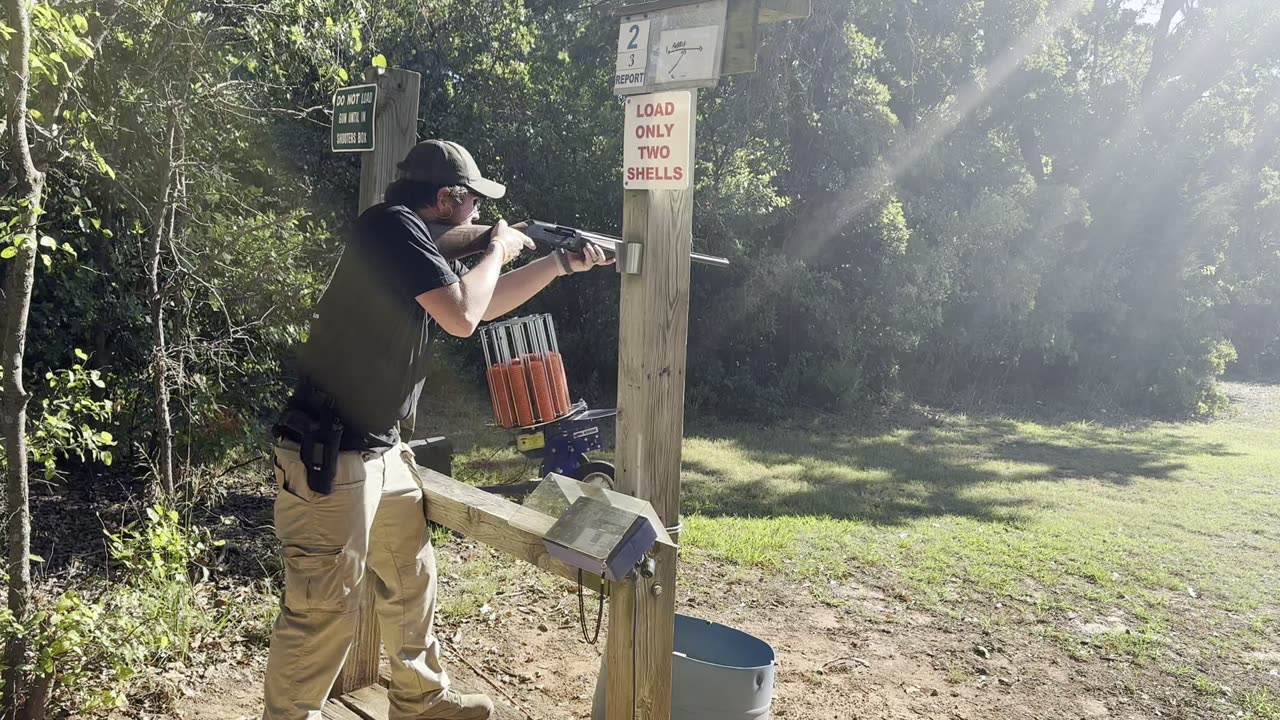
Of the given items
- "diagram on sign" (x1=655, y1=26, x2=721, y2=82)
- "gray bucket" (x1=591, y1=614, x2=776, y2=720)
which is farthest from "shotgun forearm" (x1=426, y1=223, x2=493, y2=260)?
"gray bucket" (x1=591, y1=614, x2=776, y2=720)

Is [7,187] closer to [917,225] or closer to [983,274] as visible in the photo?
[917,225]

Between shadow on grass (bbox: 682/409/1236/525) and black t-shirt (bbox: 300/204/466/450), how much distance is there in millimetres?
5521

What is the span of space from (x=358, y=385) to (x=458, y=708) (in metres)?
1.23

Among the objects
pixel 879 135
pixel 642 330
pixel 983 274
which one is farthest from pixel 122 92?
pixel 983 274

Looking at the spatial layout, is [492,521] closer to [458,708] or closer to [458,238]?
[458,708]

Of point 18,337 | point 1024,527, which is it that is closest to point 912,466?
point 1024,527

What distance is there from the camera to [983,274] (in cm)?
1681

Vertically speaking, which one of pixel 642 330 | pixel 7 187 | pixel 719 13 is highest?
pixel 719 13

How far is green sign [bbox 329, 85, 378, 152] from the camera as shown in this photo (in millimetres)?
3604

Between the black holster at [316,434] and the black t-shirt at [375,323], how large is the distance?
1.4 inches

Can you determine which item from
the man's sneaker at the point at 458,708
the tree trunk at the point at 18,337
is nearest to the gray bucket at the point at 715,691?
the man's sneaker at the point at 458,708

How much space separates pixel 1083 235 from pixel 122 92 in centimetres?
1815

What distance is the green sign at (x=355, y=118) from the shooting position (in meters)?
3.60

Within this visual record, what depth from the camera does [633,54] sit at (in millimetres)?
2795
